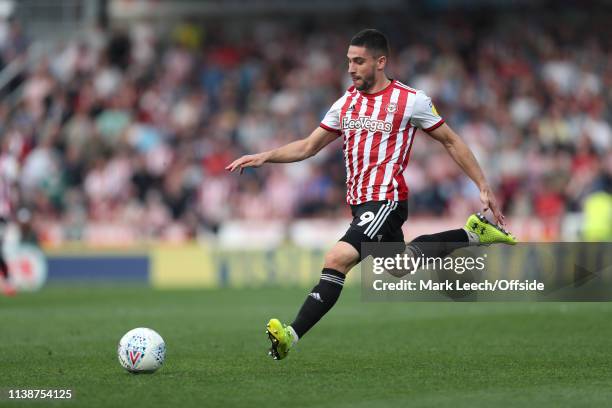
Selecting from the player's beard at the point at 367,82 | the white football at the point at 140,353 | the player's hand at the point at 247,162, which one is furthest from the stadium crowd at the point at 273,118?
the white football at the point at 140,353

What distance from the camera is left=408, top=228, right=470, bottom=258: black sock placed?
880cm

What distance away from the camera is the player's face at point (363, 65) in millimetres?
8617

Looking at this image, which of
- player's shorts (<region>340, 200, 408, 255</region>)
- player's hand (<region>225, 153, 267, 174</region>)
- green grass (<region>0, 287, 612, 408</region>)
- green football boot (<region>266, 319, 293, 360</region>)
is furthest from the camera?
player's hand (<region>225, 153, 267, 174</region>)

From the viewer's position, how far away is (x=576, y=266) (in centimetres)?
1466

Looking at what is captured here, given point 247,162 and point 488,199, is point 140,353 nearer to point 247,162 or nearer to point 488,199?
Result: point 247,162

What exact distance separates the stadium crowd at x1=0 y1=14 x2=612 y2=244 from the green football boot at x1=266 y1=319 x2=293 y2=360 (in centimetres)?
1339

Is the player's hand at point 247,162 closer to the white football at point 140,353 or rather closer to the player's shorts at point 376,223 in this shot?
the player's shorts at point 376,223

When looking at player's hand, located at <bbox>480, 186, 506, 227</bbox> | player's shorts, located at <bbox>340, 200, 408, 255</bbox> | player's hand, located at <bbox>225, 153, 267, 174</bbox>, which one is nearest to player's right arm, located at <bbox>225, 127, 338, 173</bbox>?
player's hand, located at <bbox>225, 153, 267, 174</bbox>

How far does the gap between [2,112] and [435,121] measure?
1814 centimetres

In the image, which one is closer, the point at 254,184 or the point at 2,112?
the point at 254,184

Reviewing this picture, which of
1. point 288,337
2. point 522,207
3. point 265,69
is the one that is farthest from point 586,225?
point 288,337

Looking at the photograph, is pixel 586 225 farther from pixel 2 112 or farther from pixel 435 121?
pixel 2 112

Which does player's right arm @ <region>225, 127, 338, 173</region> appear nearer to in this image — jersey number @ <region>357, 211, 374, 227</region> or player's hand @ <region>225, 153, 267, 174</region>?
player's hand @ <region>225, 153, 267, 174</region>

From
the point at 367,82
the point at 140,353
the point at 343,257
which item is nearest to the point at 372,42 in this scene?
the point at 367,82
